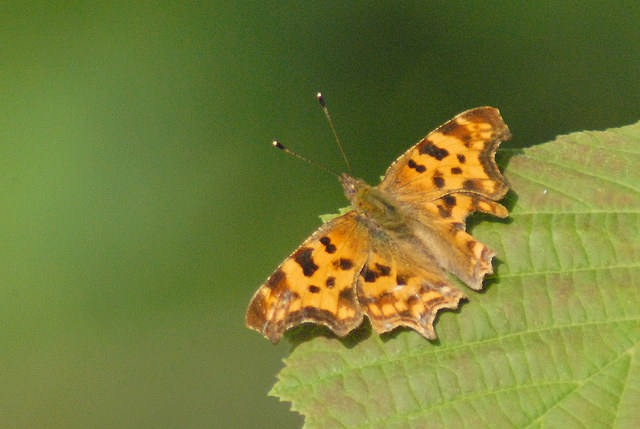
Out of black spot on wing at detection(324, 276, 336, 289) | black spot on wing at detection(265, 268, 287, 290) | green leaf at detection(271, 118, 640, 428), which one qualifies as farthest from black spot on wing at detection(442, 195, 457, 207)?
black spot on wing at detection(265, 268, 287, 290)

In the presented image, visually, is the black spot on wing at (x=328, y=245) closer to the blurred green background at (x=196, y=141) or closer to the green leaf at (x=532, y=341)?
the green leaf at (x=532, y=341)

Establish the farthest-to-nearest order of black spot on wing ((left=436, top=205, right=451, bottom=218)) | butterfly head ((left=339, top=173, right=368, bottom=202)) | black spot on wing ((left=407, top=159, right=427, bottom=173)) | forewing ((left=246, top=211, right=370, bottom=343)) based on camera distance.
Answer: butterfly head ((left=339, top=173, right=368, bottom=202)), black spot on wing ((left=407, top=159, right=427, bottom=173)), black spot on wing ((left=436, top=205, right=451, bottom=218)), forewing ((left=246, top=211, right=370, bottom=343))

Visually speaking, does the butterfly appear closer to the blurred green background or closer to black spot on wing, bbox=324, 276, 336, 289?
black spot on wing, bbox=324, 276, 336, 289

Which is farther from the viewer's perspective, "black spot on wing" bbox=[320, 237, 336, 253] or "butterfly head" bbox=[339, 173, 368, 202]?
"butterfly head" bbox=[339, 173, 368, 202]

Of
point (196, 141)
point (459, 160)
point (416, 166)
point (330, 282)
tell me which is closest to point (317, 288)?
point (330, 282)

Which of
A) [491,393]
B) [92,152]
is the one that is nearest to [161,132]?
[92,152]

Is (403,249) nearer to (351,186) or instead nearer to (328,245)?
(328,245)

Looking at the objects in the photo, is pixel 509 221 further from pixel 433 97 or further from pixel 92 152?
pixel 92 152
